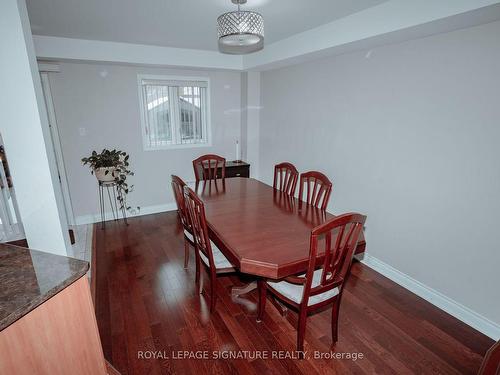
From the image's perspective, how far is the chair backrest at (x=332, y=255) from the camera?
1.47 m

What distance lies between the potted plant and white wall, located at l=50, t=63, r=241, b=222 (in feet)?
0.65

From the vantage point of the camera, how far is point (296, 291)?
5.74 ft

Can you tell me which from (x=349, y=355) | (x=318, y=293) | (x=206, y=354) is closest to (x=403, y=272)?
(x=349, y=355)

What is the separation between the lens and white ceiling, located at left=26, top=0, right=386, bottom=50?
2.13m

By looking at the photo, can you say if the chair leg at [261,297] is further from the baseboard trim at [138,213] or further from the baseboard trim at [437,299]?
the baseboard trim at [138,213]

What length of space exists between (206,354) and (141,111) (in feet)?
10.6

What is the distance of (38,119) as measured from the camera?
140 centimetres

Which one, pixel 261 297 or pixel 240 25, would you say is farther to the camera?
pixel 261 297

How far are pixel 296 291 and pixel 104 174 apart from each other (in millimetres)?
2819

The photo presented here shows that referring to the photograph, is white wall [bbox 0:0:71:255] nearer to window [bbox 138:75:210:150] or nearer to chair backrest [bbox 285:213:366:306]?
chair backrest [bbox 285:213:366:306]

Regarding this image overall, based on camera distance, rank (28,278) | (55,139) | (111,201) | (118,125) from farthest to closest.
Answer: (111,201) < (118,125) < (55,139) < (28,278)

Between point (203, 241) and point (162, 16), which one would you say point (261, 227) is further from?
point (162, 16)

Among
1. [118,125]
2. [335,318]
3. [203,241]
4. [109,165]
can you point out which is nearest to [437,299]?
[335,318]

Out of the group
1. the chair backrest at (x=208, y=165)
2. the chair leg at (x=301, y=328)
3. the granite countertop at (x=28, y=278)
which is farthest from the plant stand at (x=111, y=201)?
the chair leg at (x=301, y=328)
